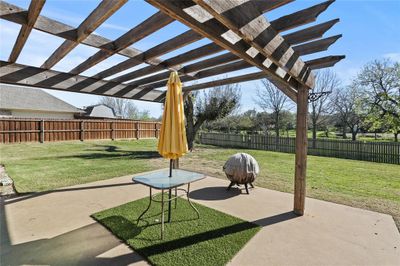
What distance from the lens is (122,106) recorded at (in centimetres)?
4128

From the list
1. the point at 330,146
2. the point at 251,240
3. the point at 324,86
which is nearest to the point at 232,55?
the point at 251,240

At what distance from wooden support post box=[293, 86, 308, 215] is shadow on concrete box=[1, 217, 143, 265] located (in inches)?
107

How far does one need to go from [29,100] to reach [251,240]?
2496cm

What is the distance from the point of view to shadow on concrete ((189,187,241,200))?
14.9 ft

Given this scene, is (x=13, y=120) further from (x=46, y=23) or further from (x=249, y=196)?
(x=249, y=196)

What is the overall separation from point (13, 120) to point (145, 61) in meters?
13.3

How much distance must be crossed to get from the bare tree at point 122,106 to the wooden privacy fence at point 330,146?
29.0 m

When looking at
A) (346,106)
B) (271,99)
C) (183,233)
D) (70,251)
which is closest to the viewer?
(70,251)

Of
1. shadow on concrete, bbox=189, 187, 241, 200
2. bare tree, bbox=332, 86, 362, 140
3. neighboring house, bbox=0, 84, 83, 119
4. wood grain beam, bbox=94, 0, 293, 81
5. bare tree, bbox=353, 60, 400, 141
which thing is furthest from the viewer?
bare tree, bbox=332, 86, 362, 140

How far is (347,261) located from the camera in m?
2.44

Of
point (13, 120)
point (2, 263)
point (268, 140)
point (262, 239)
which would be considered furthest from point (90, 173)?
point (268, 140)

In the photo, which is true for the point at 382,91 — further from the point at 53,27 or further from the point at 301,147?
the point at 53,27

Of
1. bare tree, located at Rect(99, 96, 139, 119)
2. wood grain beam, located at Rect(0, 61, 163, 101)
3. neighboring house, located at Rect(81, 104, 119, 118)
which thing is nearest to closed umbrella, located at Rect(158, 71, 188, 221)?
wood grain beam, located at Rect(0, 61, 163, 101)

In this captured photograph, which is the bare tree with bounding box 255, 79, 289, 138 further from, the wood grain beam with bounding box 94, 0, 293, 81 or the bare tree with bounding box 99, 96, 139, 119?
the bare tree with bounding box 99, 96, 139, 119
